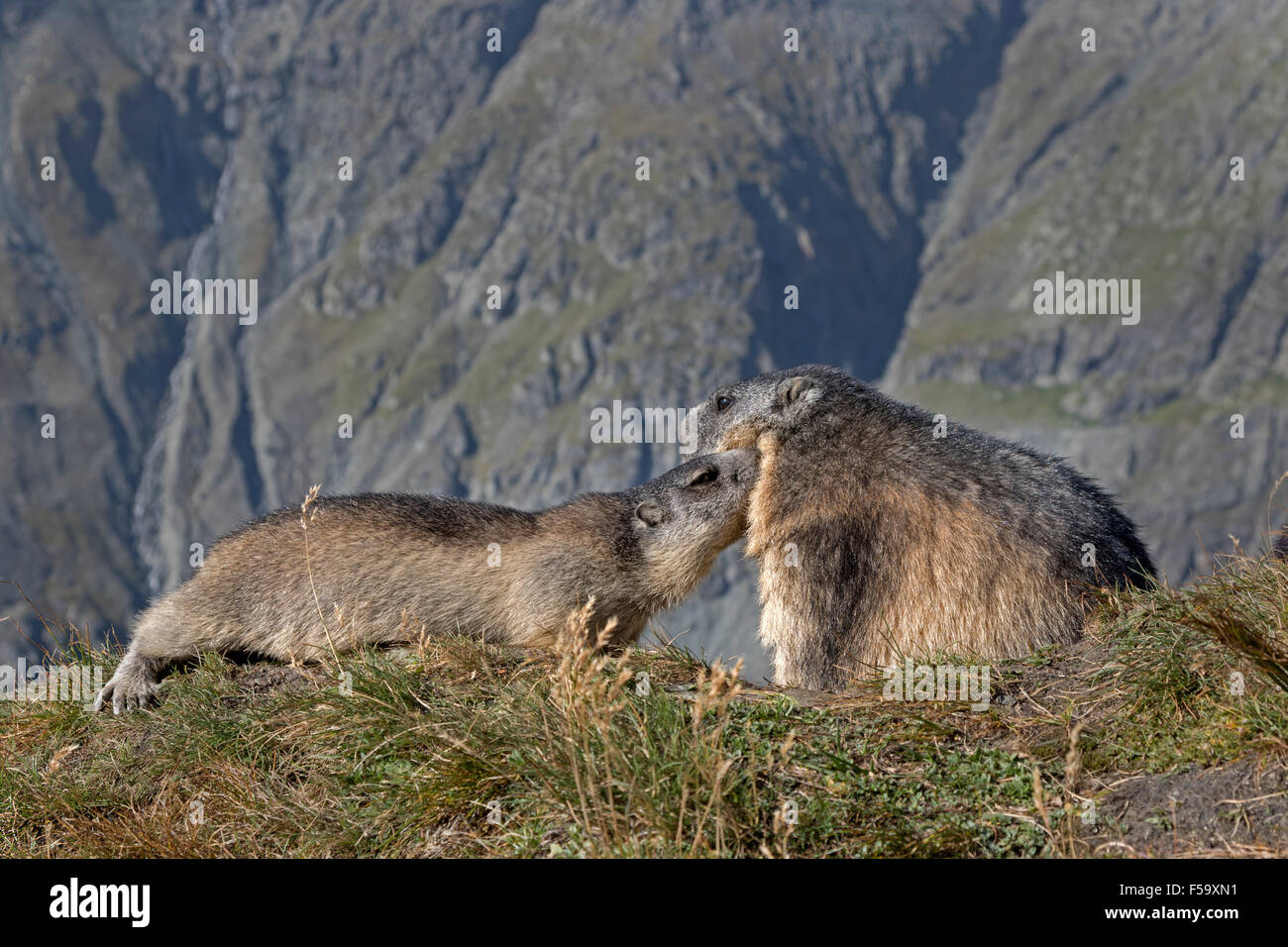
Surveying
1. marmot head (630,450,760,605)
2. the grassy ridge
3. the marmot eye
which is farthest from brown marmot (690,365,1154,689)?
the marmot eye

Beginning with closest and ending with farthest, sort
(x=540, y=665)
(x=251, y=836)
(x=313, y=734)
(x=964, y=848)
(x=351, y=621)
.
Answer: (x=964, y=848) < (x=251, y=836) < (x=313, y=734) < (x=540, y=665) < (x=351, y=621)

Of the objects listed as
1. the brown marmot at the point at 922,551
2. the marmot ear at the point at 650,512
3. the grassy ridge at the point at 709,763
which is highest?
the marmot ear at the point at 650,512

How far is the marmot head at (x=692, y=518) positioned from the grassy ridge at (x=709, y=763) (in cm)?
256

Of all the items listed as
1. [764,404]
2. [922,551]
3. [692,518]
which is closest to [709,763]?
[922,551]

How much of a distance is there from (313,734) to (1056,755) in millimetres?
5437

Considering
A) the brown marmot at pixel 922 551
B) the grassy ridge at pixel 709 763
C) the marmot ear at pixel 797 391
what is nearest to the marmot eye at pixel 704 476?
the marmot ear at pixel 797 391

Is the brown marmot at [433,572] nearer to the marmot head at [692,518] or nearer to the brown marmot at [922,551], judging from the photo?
the marmot head at [692,518]

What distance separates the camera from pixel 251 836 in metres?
8.57

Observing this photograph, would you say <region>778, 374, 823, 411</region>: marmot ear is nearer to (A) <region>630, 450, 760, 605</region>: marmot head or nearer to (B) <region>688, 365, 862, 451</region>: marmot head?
(B) <region>688, 365, 862, 451</region>: marmot head

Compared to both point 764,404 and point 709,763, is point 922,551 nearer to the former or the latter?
point 764,404

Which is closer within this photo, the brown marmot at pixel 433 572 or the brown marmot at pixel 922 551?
the brown marmot at pixel 922 551

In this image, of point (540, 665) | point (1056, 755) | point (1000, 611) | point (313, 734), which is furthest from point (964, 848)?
point (313, 734)

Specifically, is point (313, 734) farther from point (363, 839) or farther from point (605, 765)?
point (605, 765)

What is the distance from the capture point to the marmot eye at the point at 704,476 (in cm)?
1278
